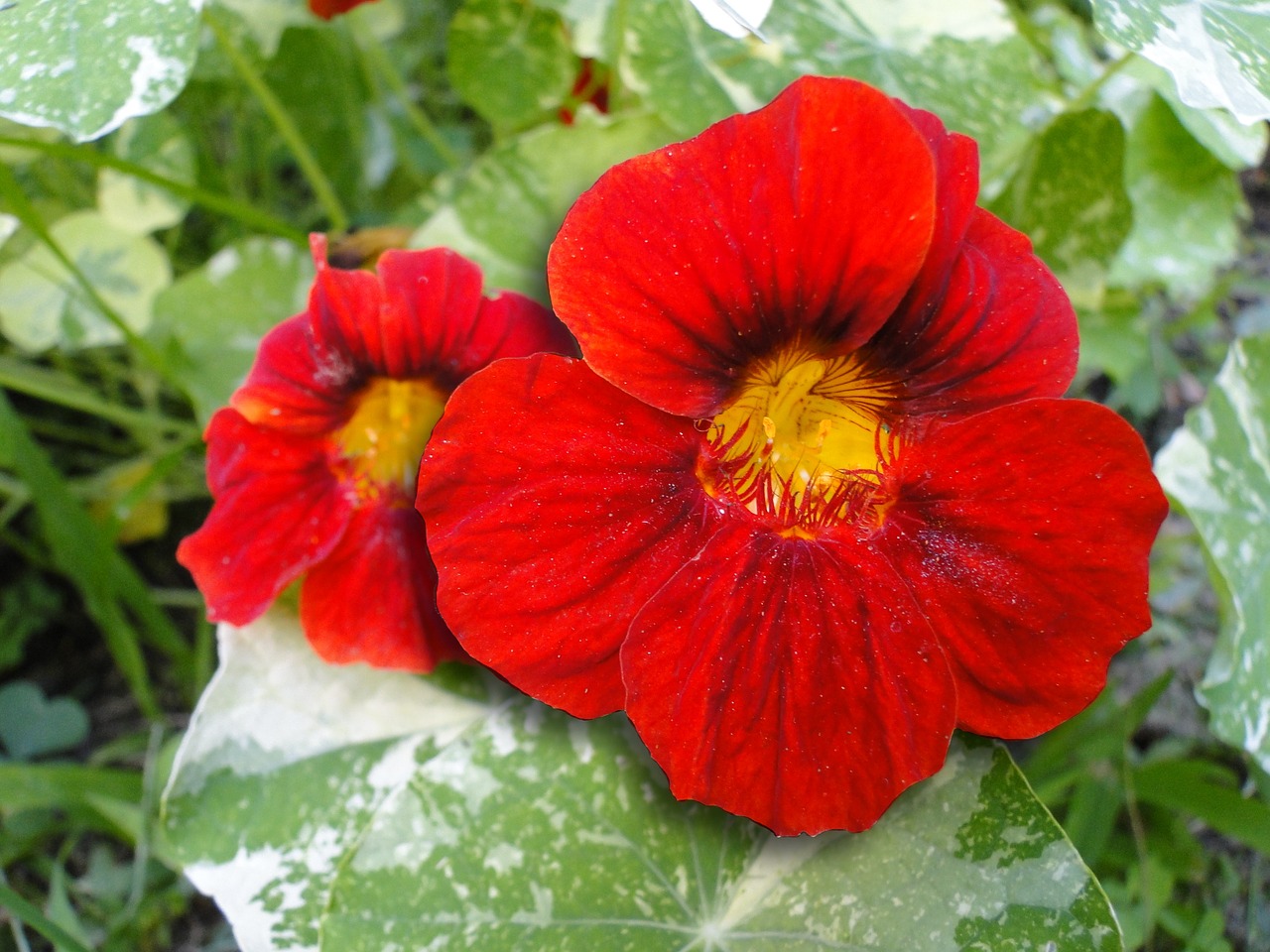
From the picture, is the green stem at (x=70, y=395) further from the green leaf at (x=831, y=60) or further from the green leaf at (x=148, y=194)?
the green leaf at (x=831, y=60)

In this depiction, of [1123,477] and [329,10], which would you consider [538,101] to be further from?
[1123,477]

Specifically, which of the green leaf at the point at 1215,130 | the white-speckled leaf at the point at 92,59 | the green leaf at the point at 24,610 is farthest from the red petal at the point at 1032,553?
the green leaf at the point at 24,610

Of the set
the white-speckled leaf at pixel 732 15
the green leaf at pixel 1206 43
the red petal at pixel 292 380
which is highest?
the white-speckled leaf at pixel 732 15

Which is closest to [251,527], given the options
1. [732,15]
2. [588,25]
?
[732,15]

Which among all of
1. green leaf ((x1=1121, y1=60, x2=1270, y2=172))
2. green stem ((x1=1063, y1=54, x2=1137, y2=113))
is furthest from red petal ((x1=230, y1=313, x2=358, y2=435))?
green leaf ((x1=1121, y1=60, x2=1270, y2=172))

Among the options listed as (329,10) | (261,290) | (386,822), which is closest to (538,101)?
(329,10)

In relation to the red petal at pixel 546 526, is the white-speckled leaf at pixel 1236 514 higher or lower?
lower

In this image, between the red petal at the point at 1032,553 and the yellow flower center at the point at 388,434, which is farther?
the yellow flower center at the point at 388,434

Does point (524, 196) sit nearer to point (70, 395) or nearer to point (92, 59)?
point (92, 59)
